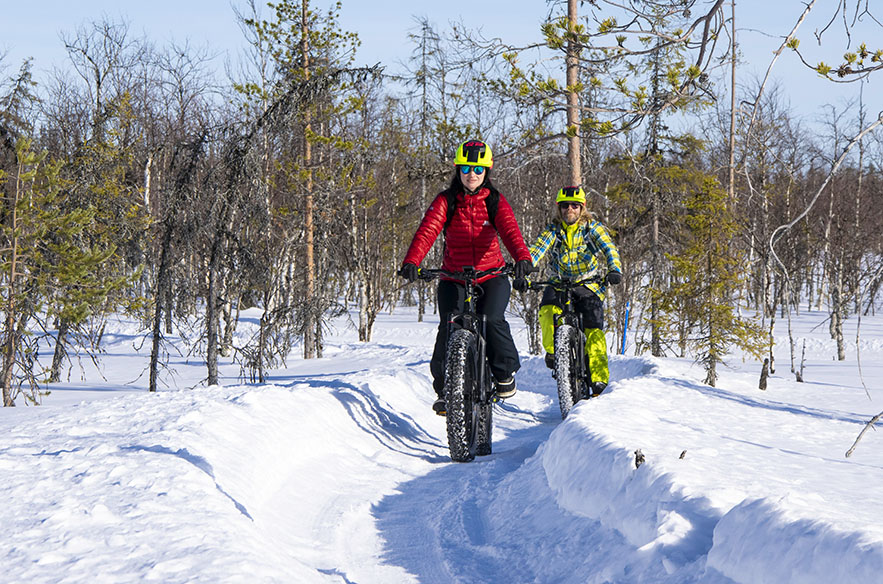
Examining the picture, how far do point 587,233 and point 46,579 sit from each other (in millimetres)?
6075

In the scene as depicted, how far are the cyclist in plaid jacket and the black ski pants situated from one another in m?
1.42

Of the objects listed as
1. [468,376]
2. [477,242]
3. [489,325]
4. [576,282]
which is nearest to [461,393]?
[468,376]

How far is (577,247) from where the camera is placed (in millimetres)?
7918

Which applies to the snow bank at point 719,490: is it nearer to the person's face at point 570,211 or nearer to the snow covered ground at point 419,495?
the snow covered ground at point 419,495

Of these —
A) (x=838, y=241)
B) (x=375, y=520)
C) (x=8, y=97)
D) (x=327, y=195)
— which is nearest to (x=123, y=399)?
(x=375, y=520)

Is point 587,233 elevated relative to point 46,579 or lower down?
elevated

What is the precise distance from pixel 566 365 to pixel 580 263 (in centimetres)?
115

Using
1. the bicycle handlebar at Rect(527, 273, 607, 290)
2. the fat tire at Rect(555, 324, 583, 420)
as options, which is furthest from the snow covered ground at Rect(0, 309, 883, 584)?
the bicycle handlebar at Rect(527, 273, 607, 290)

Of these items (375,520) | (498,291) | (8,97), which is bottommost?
(375,520)

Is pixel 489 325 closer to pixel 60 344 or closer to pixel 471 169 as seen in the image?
pixel 471 169

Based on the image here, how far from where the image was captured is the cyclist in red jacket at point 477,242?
20.7 feet

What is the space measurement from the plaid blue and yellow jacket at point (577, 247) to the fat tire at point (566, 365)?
57 cm

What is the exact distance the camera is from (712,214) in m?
14.8

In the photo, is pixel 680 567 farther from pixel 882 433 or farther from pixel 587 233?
pixel 587 233
